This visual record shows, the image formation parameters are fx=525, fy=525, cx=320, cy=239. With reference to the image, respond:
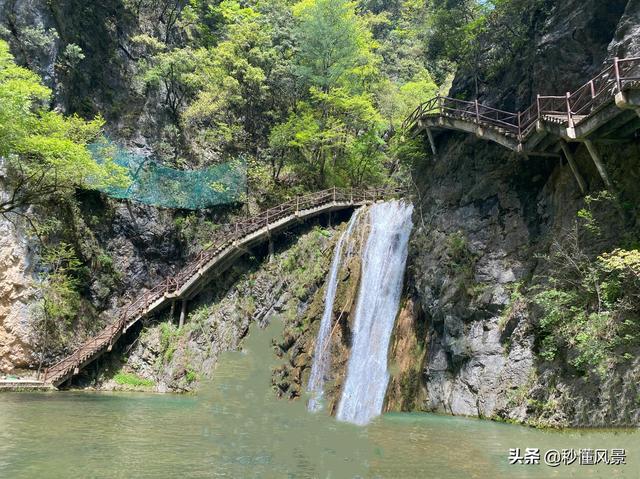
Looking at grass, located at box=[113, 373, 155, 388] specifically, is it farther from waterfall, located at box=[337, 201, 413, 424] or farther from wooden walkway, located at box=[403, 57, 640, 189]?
wooden walkway, located at box=[403, 57, 640, 189]

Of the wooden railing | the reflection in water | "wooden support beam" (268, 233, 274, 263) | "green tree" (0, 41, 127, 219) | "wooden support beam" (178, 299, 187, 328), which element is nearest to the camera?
the reflection in water

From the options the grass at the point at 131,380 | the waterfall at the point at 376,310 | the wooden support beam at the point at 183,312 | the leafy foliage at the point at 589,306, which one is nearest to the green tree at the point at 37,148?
the wooden support beam at the point at 183,312

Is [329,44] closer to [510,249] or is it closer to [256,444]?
[510,249]

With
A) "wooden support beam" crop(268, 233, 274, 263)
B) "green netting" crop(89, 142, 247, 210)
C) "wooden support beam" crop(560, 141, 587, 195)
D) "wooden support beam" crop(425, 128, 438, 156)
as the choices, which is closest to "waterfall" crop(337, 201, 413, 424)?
"wooden support beam" crop(425, 128, 438, 156)

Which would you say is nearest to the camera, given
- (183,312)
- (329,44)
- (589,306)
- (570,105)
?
(589,306)

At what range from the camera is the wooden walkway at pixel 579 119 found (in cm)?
1066

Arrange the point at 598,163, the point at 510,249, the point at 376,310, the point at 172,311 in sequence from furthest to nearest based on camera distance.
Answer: the point at 172,311 → the point at 376,310 → the point at 510,249 → the point at 598,163

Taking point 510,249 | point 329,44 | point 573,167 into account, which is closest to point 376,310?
point 510,249

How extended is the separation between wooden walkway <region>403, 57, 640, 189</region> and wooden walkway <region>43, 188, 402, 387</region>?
335 inches

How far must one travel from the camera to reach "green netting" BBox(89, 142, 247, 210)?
79.6 ft

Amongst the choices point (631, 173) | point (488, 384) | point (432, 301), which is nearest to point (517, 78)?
point (631, 173)

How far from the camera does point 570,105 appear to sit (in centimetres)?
1325

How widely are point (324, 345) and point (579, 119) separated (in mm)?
10288

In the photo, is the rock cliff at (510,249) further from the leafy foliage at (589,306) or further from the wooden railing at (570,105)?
the wooden railing at (570,105)
